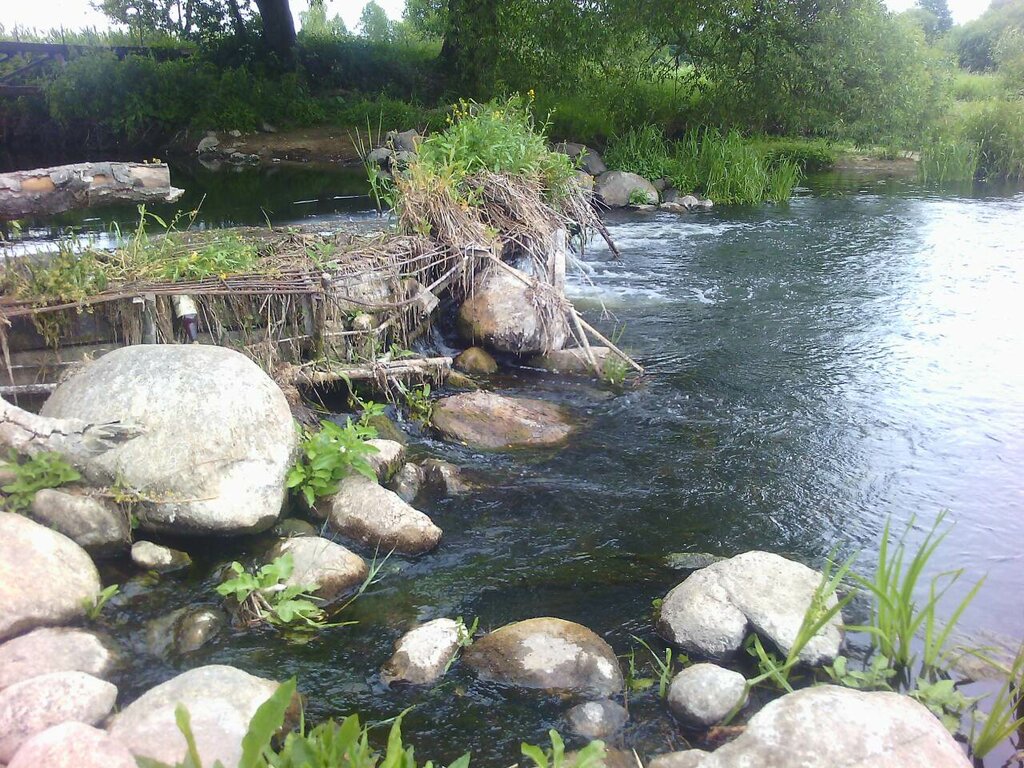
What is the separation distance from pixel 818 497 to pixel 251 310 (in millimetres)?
4134

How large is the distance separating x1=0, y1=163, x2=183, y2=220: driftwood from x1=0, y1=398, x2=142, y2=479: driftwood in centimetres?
189

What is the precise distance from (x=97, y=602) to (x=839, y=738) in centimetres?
323

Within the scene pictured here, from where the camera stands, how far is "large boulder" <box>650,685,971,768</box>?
2.73 m

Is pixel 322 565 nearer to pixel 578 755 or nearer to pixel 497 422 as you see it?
pixel 578 755

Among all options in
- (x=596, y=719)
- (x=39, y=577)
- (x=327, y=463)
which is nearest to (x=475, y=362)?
(x=327, y=463)

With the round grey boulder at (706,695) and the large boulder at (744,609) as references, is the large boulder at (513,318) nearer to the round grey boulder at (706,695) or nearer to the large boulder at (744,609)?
the large boulder at (744,609)

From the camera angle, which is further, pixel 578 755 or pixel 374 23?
pixel 374 23

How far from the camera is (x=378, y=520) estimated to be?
181 inches

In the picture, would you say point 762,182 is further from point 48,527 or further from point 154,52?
point 154,52

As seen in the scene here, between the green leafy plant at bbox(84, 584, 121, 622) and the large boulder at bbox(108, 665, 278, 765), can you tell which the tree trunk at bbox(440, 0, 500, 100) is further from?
the large boulder at bbox(108, 665, 278, 765)

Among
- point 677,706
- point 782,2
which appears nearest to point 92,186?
point 677,706

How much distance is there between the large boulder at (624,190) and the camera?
15688 mm

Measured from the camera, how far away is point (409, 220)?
25.1ft

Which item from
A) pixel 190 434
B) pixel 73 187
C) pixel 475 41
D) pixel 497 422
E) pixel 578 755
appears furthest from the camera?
pixel 475 41
